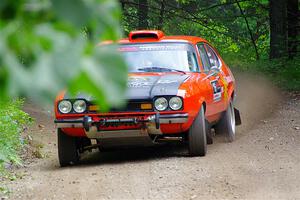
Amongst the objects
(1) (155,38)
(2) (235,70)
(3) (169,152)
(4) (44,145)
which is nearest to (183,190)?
(3) (169,152)

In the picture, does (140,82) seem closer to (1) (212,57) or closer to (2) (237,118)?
(1) (212,57)

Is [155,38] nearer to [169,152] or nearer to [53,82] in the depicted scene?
[169,152]

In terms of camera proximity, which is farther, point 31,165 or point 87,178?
point 31,165

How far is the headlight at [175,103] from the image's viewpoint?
335 inches

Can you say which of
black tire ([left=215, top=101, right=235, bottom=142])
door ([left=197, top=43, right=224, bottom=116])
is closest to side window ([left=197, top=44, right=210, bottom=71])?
door ([left=197, top=43, right=224, bottom=116])

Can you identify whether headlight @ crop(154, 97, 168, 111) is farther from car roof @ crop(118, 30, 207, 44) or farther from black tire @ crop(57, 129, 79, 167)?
car roof @ crop(118, 30, 207, 44)

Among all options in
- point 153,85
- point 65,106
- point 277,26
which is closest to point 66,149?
point 65,106

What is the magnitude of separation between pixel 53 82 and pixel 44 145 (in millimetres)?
10221

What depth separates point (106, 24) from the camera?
1.31 metres

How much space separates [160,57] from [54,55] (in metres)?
8.58

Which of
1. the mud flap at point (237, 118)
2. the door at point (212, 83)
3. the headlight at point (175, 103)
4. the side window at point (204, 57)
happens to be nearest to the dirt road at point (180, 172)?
the mud flap at point (237, 118)

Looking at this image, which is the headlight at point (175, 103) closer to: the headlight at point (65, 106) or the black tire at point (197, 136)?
the black tire at point (197, 136)

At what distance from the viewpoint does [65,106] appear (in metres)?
8.68

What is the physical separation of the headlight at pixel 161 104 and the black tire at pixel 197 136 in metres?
0.57
